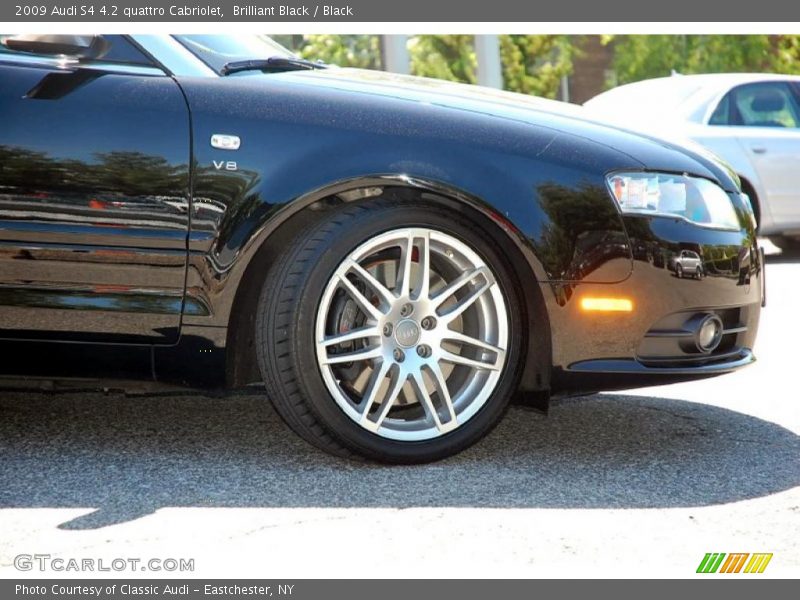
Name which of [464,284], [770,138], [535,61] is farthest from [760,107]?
[535,61]

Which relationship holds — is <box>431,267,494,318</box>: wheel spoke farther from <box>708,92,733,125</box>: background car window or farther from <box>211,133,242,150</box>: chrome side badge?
<box>708,92,733,125</box>: background car window

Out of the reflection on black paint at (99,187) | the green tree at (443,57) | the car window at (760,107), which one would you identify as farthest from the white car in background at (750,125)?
the green tree at (443,57)

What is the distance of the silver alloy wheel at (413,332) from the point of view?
428 cm

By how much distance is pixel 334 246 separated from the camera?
420 cm

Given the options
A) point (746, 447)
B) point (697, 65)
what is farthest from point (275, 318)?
point (697, 65)

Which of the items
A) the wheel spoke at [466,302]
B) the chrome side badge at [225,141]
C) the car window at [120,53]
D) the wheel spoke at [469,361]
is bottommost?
the wheel spoke at [469,361]

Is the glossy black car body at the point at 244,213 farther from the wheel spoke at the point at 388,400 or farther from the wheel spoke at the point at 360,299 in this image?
the wheel spoke at the point at 388,400

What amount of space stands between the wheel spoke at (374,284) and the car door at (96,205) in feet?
1.69

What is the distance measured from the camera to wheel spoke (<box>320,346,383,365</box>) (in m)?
4.25

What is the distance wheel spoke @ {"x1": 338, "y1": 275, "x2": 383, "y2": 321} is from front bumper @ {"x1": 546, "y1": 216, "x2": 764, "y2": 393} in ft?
1.74

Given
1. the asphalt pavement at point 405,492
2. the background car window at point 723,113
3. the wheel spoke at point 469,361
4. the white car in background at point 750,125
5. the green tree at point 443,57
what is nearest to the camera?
the asphalt pavement at point 405,492

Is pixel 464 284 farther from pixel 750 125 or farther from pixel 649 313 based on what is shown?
pixel 750 125
